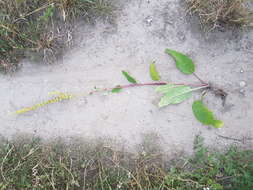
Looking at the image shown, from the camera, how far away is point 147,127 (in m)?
2.23

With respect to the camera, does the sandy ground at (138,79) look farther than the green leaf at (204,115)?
Yes

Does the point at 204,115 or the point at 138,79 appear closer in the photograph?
the point at 204,115

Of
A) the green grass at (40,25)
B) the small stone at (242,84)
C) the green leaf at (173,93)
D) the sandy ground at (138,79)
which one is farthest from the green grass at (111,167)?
the green grass at (40,25)

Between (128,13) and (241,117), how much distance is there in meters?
1.27

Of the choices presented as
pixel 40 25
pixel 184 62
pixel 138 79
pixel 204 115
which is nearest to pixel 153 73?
pixel 138 79

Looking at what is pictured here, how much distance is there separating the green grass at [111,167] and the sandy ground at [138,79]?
0.11 meters

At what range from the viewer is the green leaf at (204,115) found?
2.08 metres

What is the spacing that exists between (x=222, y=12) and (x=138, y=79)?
854 mm

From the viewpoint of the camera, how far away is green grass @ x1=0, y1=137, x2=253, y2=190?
6.87ft

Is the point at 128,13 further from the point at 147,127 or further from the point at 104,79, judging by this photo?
the point at 147,127

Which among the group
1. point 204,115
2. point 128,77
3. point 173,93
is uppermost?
point 128,77

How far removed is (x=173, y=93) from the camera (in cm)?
216

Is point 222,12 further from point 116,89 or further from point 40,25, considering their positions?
point 40,25

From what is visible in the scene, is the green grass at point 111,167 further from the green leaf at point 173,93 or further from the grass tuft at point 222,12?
the grass tuft at point 222,12
